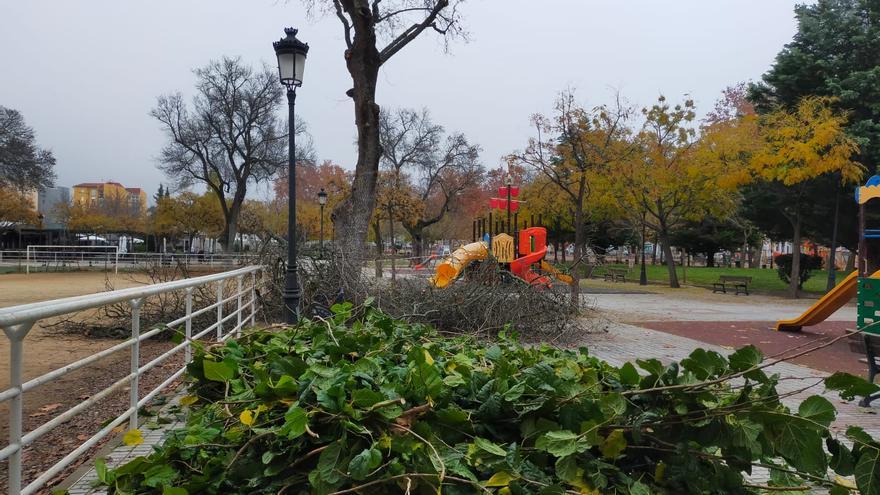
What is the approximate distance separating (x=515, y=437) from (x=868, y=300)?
28.6 feet

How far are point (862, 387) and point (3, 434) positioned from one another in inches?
207

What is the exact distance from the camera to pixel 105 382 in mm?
6227

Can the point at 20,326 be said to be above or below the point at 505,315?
above

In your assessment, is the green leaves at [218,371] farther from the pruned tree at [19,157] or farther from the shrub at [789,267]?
the pruned tree at [19,157]

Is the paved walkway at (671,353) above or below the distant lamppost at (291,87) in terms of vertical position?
below

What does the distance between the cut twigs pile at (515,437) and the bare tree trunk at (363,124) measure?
10420mm

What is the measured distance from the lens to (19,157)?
36.1 metres

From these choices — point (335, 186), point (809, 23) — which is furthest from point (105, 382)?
point (335, 186)

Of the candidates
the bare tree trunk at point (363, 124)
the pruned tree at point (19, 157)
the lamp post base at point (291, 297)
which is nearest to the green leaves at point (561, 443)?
the lamp post base at point (291, 297)

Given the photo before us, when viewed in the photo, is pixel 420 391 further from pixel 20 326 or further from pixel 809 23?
pixel 809 23

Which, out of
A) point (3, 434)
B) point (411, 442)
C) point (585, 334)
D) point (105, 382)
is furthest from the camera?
point (585, 334)

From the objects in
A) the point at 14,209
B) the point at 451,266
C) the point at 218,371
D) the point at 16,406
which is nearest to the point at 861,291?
the point at 451,266

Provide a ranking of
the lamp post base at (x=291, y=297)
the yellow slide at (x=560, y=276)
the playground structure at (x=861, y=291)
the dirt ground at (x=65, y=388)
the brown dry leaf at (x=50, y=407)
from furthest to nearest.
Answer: the yellow slide at (x=560, y=276)
the playground structure at (x=861, y=291)
the lamp post base at (x=291, y=297)
the brown dry leaf at (x=50, y=407)
the dirt ground at (x=65, y=388)

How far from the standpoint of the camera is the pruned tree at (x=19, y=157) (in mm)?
35719
